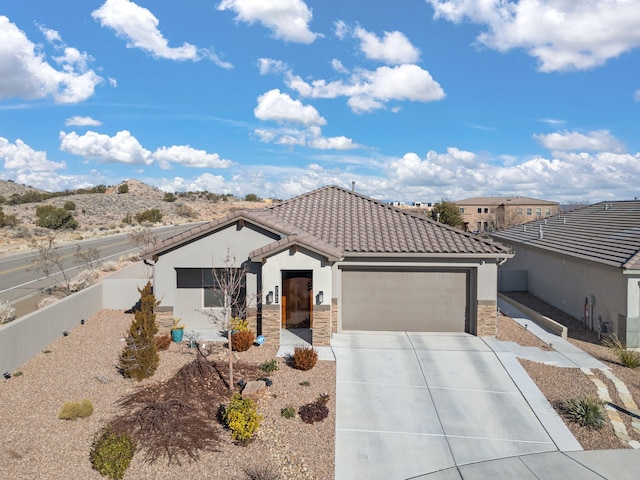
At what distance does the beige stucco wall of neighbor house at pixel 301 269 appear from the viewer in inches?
599

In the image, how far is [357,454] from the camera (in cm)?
912

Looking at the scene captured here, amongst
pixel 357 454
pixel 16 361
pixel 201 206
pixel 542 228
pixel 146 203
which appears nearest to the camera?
pixel 357 454

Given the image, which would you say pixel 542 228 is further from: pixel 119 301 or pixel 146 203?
pixel 146 203

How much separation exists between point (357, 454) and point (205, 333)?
28.8 feet

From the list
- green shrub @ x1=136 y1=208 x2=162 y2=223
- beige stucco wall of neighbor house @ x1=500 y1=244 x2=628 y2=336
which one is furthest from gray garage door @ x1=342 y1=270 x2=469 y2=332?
green shrub @ x1=136 y1=208 x2=162 y2=223

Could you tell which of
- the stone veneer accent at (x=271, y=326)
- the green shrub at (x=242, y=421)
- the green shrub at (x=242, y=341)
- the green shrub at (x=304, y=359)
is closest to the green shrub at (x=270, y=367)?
the green shrub at (x=304, y=359)

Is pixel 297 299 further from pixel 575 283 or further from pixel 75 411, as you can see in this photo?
pixel 575 283

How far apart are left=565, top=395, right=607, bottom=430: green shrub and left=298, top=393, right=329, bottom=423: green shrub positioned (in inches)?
224

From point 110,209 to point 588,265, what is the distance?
267 ft

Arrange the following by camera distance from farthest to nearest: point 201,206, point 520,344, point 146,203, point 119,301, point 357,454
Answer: point 201,206
point 146,203
point 119,301
point 520,344
point 357,454

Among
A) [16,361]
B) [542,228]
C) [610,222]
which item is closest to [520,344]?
[610,222]

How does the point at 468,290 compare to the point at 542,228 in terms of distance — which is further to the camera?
the point at 542,228

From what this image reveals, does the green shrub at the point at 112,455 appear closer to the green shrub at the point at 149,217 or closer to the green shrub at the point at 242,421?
the green shrub at the point at 242,421

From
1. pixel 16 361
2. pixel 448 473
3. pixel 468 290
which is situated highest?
pixel 468 290
